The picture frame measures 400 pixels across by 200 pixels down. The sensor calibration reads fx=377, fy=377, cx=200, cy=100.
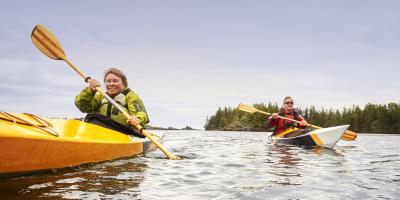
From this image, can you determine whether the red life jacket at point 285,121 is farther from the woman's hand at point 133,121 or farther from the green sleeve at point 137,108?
the woman's hand at point 133,121

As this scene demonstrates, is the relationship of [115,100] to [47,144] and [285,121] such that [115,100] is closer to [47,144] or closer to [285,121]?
[47,144]

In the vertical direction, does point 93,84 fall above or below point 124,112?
above

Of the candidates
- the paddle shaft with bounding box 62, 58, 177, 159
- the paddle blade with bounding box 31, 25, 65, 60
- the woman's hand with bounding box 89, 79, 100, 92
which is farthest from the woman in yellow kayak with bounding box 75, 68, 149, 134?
the paddle blade with bounding box 31, 25, 65, 60

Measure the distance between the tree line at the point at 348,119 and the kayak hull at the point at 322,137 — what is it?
235 feet

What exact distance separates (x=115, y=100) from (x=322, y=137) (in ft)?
22.4

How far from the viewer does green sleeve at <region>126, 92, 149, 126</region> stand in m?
7.21

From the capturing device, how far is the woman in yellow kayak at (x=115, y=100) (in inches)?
284

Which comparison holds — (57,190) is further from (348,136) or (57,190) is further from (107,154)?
→ (348,136)

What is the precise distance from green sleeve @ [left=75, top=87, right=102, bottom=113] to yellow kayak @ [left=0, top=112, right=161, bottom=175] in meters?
1.32

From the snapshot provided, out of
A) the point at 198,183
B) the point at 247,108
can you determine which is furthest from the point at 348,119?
the point at 198,183

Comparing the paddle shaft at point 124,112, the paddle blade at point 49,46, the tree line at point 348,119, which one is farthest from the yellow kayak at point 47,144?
the tree line at point 348,119

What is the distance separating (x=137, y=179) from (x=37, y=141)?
1.26m

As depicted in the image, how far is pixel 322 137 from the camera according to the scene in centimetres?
1146

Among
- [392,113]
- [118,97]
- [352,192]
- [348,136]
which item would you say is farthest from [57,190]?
[392,113]
